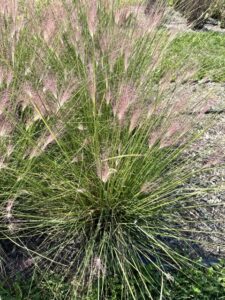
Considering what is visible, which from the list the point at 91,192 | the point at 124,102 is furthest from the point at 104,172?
the point at 91,192

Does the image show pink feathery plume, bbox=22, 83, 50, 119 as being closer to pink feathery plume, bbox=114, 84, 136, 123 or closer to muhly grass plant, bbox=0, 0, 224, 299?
muhly grass plant, bbox=0, 0, 224, 299

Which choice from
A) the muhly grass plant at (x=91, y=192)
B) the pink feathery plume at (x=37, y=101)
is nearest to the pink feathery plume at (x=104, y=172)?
the muhly grass plant at (x=91, y=192)

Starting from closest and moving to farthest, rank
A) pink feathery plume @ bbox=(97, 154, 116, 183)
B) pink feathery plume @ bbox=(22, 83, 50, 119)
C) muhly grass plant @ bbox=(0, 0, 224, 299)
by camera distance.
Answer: pink feathery plume @ bbox=(97, 154, 116, 183) → pink feathery plume @ bbox=(22, 83, 50, 119) → muhly grass plant @ bbox=(0, 0, 224, 299)

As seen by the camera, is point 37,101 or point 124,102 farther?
point 37,101

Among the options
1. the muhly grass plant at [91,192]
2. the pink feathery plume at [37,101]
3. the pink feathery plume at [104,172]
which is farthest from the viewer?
the muhly grass plant at [91,192]

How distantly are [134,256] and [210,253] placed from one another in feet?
1.32

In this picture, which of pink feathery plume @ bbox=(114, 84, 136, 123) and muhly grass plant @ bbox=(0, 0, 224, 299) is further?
muhly grass plant @ bbox=(0, 0, 224, 299)

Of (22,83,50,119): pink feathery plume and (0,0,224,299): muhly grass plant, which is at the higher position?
(22,83,50,119): pink feathery plume

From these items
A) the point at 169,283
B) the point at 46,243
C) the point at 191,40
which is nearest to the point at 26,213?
the point at 46,243

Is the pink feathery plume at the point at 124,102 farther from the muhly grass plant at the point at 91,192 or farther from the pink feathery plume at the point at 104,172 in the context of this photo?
the pink feathery plume at the point at 104,172

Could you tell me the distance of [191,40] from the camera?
5438 millimetres

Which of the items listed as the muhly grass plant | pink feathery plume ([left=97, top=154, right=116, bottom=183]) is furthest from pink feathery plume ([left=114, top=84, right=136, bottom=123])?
pink feathery plume ([left=97, top=154, right=116, bottom=183])

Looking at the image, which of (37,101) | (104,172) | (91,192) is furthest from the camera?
(91,192)

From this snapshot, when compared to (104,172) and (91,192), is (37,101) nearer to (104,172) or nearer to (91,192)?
(104,172)
